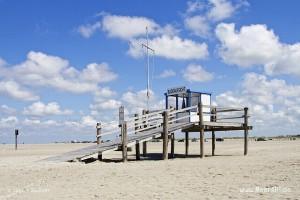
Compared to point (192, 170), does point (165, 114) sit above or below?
above

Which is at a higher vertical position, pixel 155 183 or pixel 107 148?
pixel 107 148

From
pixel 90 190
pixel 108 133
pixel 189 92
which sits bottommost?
pixel 90 190

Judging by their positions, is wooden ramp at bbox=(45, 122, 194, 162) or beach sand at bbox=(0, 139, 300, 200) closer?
beach sand at bbox=(0, 139, 300, 200)

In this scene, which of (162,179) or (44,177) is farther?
(44,177)

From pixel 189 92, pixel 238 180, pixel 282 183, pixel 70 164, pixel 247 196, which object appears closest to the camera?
pixel 247 196

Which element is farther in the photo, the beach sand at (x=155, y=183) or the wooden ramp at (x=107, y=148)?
the wooden ramp at (x=107, y=148)

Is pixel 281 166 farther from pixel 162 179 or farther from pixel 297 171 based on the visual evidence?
pixel 162 179

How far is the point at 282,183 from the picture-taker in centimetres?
1004

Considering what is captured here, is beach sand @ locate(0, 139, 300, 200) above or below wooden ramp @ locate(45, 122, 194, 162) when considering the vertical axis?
below

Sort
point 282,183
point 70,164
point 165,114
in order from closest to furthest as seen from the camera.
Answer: point 282,183
point 70,164
point 165,114

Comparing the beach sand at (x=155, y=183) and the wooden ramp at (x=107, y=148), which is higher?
the wooden ramp at (x=107, y=148)

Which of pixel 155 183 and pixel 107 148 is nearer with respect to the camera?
pixel 155 183

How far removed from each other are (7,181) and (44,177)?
1.00 meters

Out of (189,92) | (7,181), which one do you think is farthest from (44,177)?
(189,92)
